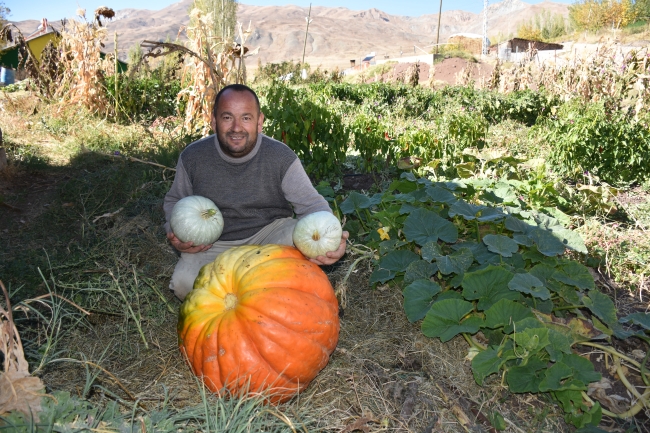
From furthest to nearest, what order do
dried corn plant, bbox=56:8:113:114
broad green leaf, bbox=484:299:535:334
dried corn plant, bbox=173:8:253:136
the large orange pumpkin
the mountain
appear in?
the mountain < dried corn plant, bbox=56:8:113:114 < dried corn plant, bbox=173:8:253:136 < broad green leaf, bbox=484:299:535:334 < the large orange pumpkin

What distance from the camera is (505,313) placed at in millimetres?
2287

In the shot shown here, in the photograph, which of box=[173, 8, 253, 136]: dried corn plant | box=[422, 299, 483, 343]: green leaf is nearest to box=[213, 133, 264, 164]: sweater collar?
box=[422, 299, 483, 343]: green leaf

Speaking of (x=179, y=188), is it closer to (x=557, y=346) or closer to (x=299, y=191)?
(x=299, y=191)

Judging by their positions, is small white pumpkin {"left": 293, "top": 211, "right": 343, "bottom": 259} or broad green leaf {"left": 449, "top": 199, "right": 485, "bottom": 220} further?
broad green leaf {"left": 449, "top": 199, "right": 485, "bottom": 220}

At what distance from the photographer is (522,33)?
68250 millimetres

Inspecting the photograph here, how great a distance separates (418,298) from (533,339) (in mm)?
605

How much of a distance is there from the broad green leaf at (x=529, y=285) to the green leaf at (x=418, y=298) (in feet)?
1.20

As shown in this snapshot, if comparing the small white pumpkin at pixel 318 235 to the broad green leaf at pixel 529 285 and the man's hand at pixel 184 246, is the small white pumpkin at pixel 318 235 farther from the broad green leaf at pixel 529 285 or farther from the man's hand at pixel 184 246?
the broad green leaf at pixel 529 285

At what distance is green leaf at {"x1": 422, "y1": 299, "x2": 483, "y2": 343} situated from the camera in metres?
2.32

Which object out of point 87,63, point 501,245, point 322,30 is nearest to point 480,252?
point 501,245

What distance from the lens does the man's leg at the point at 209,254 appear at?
2.79 m

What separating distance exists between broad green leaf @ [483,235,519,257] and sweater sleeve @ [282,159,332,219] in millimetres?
911

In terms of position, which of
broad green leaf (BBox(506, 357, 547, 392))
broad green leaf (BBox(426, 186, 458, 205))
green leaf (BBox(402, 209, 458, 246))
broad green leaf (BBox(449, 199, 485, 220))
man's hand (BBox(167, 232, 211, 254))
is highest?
broad green leaf (BBox(426, 186, 458, 205))

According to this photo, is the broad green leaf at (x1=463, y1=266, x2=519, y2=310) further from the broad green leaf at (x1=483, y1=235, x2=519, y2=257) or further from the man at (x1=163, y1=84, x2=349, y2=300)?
the man at (x1=163, y1=84, x2=349, y2=300)
